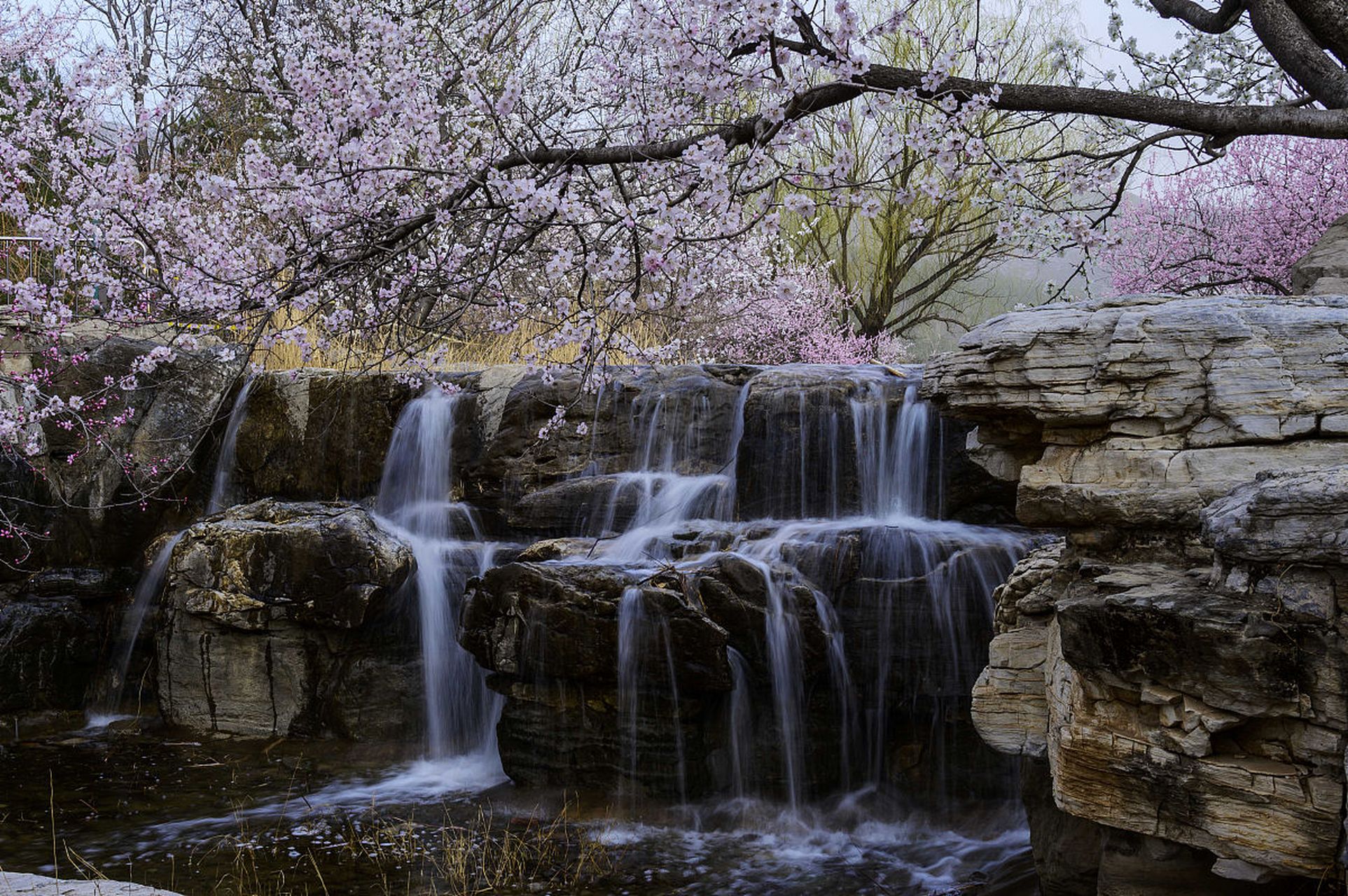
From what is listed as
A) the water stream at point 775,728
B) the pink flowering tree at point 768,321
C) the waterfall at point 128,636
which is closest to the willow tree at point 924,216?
the pink flowering tree at point 768,321

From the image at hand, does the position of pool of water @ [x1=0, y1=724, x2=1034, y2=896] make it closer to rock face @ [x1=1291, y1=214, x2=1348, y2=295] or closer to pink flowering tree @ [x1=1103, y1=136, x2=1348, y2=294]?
rock face @ [x1=1291, y1=214, x2=1348, y2=295]

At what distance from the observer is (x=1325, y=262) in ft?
21.9

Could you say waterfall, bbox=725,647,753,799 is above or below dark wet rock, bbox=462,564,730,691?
below

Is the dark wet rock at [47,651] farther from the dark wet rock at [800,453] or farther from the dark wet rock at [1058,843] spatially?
the dark wet rock at [1058,843]

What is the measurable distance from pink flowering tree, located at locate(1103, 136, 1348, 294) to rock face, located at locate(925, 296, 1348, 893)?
5460 millimetres

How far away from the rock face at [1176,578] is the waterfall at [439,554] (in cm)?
428

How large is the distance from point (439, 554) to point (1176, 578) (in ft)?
19.0

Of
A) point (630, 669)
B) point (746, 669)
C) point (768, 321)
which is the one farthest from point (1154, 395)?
point (768, 321)

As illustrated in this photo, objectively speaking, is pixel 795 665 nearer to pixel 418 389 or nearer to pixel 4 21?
pixel 418 389

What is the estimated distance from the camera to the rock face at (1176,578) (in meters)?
3.35

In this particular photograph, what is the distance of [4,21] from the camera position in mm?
11898

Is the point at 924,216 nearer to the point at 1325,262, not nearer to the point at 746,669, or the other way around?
the point at 1325,262

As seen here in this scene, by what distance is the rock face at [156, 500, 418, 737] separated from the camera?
24.8 feet

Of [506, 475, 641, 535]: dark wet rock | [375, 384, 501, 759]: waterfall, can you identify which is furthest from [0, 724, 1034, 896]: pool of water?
[506, 475, 641, 535]: dark wet rock
